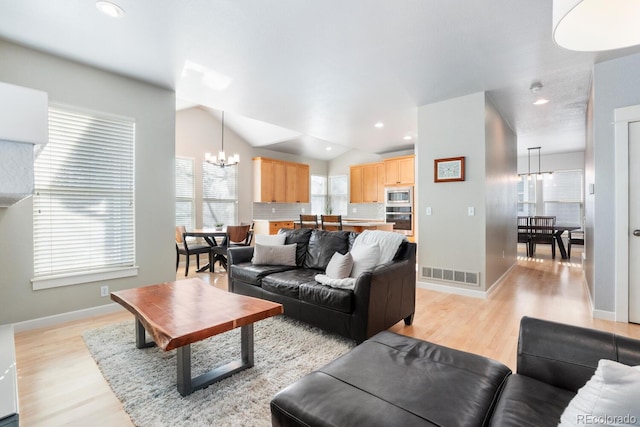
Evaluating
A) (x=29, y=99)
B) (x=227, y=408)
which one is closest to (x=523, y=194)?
(x=227, y=408)

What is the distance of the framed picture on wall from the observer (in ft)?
13.0

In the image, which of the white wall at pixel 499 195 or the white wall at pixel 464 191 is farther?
the white wall at pixel 499 195

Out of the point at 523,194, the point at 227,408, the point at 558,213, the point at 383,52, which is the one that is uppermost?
the point at 383,52

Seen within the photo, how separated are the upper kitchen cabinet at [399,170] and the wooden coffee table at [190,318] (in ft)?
17.7

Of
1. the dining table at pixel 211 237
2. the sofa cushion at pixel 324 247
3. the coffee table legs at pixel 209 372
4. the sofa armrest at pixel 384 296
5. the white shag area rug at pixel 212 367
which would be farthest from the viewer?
the dining table at pixel 211 237

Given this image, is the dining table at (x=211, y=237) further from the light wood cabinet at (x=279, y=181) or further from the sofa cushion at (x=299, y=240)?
the light wood cabinet at (x=279, y=181)

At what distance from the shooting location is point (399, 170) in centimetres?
708

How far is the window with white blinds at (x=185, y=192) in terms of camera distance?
19.7 feet

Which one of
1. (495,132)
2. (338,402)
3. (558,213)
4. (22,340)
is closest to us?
(338,402)

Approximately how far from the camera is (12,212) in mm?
2717

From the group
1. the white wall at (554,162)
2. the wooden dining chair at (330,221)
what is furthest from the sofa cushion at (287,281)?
the white wall at (554,162)

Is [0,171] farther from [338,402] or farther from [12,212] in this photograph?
[12,212]

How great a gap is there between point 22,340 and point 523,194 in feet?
33.6

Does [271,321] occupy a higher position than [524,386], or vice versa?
[524,386]
